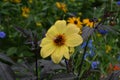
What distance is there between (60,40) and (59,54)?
0.20ft

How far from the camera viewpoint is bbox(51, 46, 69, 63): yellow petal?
1353 millimetres

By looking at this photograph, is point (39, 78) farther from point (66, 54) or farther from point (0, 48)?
point (0, 48)

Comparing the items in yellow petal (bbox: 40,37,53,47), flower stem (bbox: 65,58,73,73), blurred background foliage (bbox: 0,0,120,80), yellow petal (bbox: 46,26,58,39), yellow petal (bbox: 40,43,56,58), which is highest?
yellow petal (bbox: 46,26,58,39)

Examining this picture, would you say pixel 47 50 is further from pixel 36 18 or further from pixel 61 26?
pixel 36 18

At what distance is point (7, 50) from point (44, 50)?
76.6 inches

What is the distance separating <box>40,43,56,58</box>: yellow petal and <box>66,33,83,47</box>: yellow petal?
0.05 metres

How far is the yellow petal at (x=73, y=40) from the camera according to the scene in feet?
4.50

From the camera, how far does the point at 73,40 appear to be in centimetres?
138

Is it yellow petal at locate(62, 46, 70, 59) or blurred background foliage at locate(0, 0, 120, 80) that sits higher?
yellow petal at locate(62, 46, 70, 59)

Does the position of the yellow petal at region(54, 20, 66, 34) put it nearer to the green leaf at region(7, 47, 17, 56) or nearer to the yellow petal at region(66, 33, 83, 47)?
the yellow petal at region(66, 33, 83, 47)

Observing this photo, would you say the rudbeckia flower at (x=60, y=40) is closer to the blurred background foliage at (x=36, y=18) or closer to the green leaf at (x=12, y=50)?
the blurred background foliage at (x=36, y=18)

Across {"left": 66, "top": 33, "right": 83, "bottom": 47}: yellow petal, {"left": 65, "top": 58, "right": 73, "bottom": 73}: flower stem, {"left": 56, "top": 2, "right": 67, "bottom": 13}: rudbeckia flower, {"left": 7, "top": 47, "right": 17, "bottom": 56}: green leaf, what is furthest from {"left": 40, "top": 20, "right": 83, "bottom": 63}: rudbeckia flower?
{"left": 56, "top": 2, "right": 67, "bottom": 13}: rudbeckia flower

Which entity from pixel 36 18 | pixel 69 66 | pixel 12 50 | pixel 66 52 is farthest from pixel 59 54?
pixel 36 18

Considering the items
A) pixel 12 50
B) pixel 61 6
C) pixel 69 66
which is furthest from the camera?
pixel 61 6
